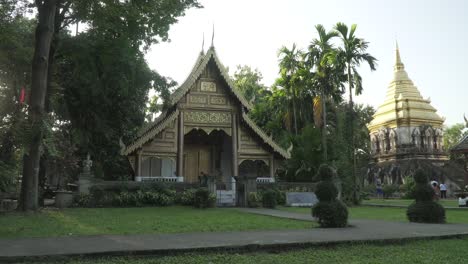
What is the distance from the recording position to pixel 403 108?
46812 millimetres

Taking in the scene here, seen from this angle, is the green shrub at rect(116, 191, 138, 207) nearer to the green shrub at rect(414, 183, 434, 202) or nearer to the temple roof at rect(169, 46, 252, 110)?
the temple roof at rect(169, 46, 252, 110)

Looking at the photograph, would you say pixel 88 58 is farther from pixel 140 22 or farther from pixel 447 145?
pixel 447 145

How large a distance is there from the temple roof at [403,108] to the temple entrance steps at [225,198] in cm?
3263

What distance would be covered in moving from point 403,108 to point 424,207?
38738 mm

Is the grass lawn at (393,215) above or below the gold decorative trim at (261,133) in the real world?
below

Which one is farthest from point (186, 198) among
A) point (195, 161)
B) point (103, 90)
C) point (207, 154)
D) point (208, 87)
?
point (103, 90)

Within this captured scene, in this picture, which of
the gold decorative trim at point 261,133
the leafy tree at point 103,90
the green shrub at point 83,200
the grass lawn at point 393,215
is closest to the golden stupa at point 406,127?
the gold decorative trim at point 261,133

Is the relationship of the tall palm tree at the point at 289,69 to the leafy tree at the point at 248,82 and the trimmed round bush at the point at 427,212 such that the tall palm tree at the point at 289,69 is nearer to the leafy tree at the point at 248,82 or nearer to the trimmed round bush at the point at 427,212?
the leafy tree at the point at 248,82

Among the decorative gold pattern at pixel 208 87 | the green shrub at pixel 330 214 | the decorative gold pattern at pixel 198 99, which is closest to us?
the green shrub at pixel 330 214

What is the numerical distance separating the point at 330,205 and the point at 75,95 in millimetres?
17338

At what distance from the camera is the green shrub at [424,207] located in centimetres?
1089

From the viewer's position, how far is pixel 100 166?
26.3m

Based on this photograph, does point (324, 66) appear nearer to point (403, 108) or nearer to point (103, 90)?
point (103, 90)

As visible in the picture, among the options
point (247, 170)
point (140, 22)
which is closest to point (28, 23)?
point (140, 22)
